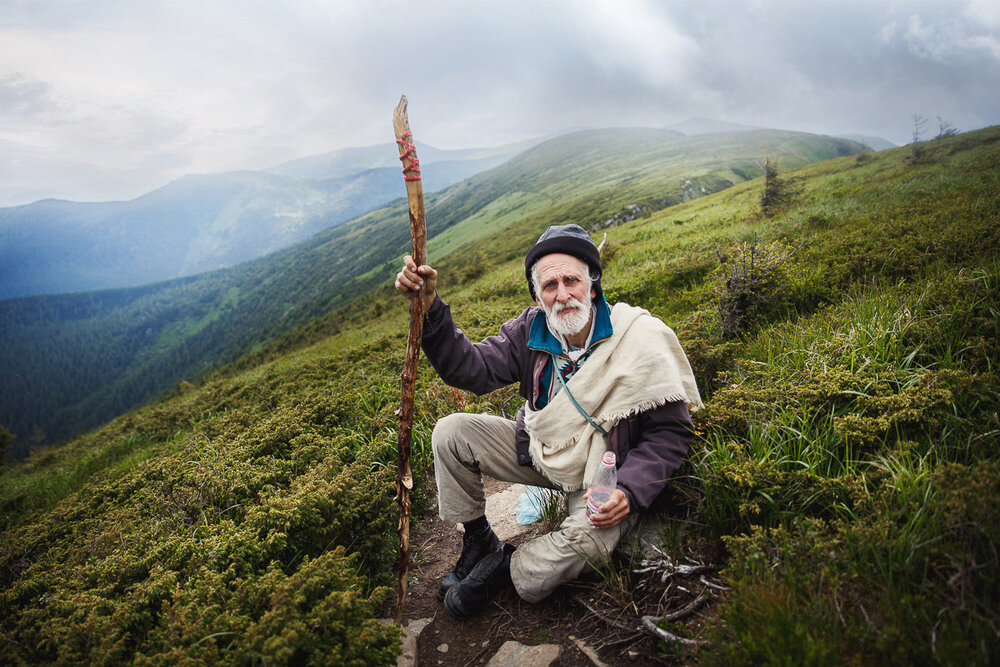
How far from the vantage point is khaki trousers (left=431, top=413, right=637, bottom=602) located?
2917mm

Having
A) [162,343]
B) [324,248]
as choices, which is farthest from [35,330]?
[324,248]

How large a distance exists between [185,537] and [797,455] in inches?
174

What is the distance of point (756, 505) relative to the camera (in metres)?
2.56

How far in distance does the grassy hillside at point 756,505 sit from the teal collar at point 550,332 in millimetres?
1104

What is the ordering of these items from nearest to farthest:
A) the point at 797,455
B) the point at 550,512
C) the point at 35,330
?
the point at 797,455 → the point at 550,512 → the point at 35,330

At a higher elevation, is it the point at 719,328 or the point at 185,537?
the point at 719,328

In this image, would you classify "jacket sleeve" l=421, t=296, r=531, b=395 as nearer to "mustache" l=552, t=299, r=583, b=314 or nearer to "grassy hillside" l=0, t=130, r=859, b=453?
"mustache" l=552, t=299, r=583, b=314

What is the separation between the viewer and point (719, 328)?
225 inches

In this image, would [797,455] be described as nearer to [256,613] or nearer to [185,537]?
[256,613]

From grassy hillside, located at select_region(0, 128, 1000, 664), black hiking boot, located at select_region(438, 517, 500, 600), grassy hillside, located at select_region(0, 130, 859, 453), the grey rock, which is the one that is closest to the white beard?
grassy hillside, located at select_region(0, 128, 1000, 664)

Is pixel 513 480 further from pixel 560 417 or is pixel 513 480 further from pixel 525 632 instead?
pixel 525 632

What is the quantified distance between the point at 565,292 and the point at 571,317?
190mm

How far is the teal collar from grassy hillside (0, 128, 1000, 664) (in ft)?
3.62

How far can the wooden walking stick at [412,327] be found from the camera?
10.0 feet
